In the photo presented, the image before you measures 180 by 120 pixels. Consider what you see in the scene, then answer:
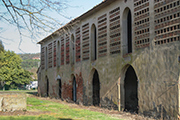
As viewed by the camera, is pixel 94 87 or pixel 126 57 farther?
pixel 94 87

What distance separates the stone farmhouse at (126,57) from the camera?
11094mm

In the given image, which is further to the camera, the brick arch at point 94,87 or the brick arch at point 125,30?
the brick arch at point 94,87

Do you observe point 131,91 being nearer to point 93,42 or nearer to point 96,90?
point 96,90

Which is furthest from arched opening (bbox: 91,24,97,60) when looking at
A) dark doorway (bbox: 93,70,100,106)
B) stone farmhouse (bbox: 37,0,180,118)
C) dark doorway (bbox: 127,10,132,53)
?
dark doorway (bbox: 127,10,132,53)

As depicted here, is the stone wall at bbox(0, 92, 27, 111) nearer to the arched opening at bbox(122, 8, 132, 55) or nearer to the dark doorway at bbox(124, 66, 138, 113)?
the arched opening at bbox(122, 8, 132, 55)

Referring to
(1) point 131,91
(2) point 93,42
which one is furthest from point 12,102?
(2) point 93,42

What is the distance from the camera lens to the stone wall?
12.1m

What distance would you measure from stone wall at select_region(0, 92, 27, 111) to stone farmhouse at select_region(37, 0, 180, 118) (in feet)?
12.1

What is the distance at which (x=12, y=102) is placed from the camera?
12.2 meters

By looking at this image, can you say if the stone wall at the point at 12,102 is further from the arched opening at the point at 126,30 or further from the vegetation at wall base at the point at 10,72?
the vegetation at wall base at the point at 10,72

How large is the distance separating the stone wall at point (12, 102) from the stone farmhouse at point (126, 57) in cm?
370

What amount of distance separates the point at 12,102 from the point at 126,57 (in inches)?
241

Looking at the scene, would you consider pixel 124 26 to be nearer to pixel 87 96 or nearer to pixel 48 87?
pixel 87 96

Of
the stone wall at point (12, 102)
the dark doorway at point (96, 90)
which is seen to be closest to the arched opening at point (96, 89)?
the dark doorway at point (96, 90)
